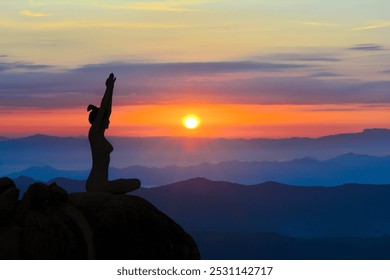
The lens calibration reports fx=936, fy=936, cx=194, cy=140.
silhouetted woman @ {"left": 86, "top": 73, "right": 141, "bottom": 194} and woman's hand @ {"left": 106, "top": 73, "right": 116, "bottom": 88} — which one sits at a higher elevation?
woman's hand @ {"left": 106, "top": 73, "right": 116, "bottom": 88}

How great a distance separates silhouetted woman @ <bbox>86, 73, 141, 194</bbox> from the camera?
26703 mm

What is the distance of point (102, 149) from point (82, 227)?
2.41 m

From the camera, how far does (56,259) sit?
82.5 feet

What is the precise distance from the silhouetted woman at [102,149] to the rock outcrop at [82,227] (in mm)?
433

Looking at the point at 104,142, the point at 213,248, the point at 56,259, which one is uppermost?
the point at 213,248

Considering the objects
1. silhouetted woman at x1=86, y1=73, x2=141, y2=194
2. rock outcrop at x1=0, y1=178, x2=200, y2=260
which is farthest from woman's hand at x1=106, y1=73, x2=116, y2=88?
rock outcrop at x1=0, y1=178, x2=200, y2=260

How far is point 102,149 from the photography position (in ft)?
87.6

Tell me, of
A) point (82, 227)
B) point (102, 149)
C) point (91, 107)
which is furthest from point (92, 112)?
point (82, 227)

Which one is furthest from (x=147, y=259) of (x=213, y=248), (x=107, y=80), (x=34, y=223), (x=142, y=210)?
(x=213, y=248)

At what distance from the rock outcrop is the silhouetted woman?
1.42 ft

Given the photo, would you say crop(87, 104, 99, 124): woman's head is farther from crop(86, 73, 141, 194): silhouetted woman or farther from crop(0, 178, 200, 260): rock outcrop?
crop(0, 178, 200, 260): rock outcrop

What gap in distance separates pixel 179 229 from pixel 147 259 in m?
1.50

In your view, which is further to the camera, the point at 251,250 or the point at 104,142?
the point at 251,250
